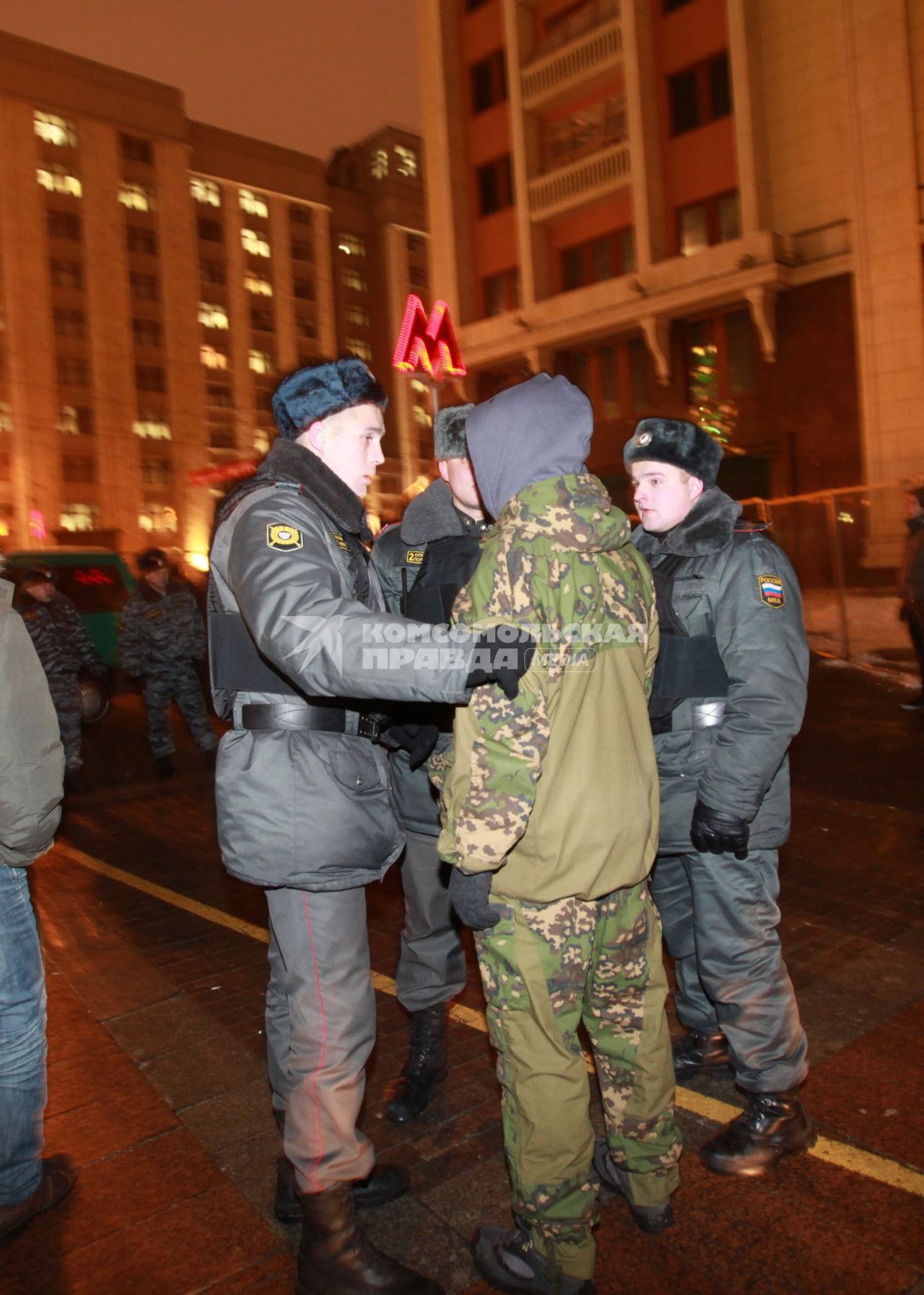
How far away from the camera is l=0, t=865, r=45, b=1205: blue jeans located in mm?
2709

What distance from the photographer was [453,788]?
89.7 inches

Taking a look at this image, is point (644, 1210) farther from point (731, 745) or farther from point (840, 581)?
point (840, 581)

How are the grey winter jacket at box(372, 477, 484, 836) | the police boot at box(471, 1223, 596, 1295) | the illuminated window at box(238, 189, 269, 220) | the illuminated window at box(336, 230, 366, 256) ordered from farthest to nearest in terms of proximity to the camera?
the illuminated window at box(336, 230, 366, 256) → the illuminated window at box(238, 189, 269, 220) → the grey winter jacket at box(372, 477, 484, 836) → the police boot at box(471, 1223, 596, 1295)

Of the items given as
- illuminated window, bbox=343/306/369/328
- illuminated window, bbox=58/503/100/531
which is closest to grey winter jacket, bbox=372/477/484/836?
illuminated window, bbox=58/503/100/531

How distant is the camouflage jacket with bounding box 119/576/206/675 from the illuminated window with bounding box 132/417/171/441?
5883 centimetres

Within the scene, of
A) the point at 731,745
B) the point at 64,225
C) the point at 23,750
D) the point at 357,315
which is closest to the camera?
the point at 23,750

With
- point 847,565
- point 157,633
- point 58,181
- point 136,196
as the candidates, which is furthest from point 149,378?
point 157,633

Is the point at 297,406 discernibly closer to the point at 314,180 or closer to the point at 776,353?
the point at 776,353

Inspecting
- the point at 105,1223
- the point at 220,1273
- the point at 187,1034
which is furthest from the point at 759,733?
the point at 187,1034

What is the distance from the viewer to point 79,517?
59781 mm

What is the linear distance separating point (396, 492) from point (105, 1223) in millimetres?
73655

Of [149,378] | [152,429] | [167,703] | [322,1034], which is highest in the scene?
[149,378]

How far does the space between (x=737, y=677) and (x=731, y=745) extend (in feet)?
0.69

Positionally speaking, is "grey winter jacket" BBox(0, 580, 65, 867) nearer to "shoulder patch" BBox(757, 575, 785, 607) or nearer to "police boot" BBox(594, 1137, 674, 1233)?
"police boot" BBox(594, 1137, 674, 1233)
